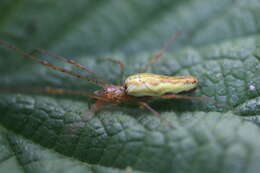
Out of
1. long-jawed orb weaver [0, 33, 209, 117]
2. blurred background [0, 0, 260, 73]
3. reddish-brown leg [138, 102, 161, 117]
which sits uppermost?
blurred background [0, 0, 260, 73]

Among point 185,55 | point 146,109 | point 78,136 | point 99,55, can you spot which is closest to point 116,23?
point 99,55

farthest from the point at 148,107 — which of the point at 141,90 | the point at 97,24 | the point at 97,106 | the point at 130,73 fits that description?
the point at 97,24

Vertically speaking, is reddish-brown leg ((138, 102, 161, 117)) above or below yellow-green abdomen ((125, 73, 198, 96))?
below

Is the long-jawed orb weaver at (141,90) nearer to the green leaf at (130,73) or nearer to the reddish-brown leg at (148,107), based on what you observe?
the reddish-brown leg at (148,107)

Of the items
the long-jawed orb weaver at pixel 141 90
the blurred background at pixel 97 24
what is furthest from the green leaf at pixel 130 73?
the long-jawed orb weaver at pixel 141 90

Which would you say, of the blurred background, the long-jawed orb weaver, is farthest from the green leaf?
the long-jawed orb weaver

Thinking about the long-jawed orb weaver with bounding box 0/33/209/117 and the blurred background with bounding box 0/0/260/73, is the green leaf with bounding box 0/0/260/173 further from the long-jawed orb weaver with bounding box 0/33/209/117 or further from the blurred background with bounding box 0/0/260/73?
the long-jawed orb weaver with bounding box 0/33/209/117
